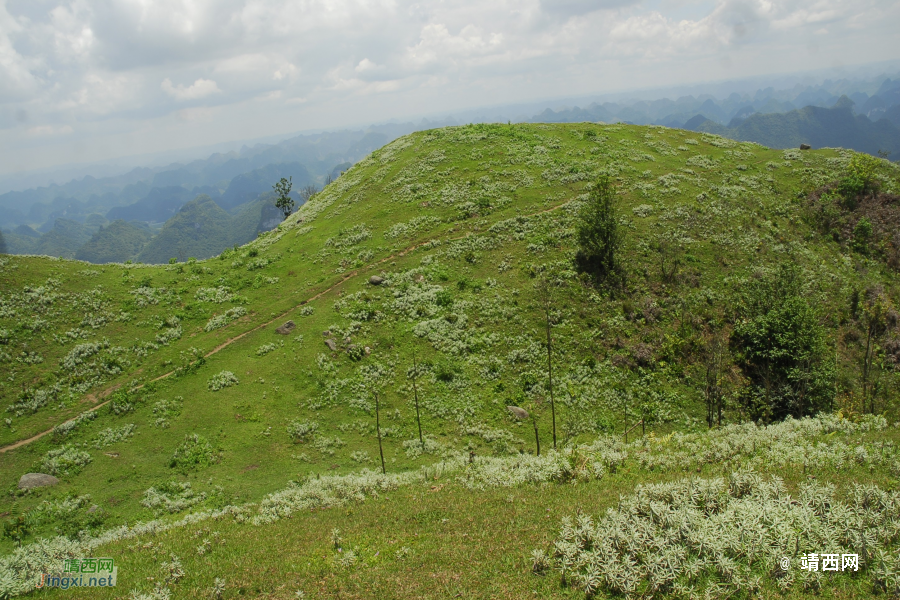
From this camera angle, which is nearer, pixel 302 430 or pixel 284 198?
pixel 302 430

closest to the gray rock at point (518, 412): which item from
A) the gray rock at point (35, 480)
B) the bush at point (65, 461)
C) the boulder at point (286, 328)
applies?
the boulder at point (286, 328)

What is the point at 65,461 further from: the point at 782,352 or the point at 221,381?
the point at 782,352

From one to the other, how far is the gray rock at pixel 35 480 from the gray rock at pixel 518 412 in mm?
27749

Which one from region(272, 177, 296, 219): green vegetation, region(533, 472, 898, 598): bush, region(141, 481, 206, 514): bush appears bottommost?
region(141, 481, 206, 514): bush

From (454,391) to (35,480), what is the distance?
2532cm

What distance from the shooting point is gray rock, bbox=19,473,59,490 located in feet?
76.1

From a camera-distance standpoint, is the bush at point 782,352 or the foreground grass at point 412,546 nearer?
the foreground grass at point 412,546

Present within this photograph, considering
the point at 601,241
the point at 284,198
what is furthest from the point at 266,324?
the point at 284,198

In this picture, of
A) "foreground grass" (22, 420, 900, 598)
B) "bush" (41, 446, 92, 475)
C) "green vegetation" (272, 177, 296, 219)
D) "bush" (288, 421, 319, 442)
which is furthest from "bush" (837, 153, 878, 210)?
"green vegetation" (272, 177, 296, 219)

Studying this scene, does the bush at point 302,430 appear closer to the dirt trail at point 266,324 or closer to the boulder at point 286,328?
the boulder at point 286,328

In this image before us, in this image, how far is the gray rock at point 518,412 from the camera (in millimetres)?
30219

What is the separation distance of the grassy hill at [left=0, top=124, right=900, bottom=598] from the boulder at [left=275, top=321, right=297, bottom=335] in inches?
52.1

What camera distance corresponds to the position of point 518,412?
3050cm

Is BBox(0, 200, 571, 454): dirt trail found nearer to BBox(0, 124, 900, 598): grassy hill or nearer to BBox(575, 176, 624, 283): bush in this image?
BBox(0, 124, 900, 598): grassy hill
